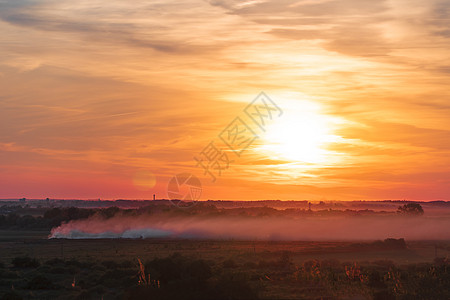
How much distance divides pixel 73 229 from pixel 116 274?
9594cm

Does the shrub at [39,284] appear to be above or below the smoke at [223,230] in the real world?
below

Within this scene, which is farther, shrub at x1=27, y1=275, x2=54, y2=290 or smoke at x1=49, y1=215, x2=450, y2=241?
smoke at x1=49, y1=215, x2=450, y2=241

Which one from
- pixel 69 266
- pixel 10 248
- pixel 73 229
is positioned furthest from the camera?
pixel 73 229

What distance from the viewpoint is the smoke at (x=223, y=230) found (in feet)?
429

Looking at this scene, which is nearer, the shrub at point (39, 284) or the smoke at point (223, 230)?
the shrub at point (39, 284)

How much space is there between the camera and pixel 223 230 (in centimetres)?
14900

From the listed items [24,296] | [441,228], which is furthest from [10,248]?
[441,228]

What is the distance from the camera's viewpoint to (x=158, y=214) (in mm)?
184875

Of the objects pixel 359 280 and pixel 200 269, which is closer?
pixel 359 280

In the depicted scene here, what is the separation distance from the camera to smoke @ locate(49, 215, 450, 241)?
13062cm

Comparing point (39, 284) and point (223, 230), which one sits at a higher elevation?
point (223, 230)

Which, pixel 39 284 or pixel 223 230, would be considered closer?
pixel 39 284

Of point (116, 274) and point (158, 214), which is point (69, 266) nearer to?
point (116, 274)

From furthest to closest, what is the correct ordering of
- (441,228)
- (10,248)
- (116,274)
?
(441,228) < (10,248) < (116,274)
